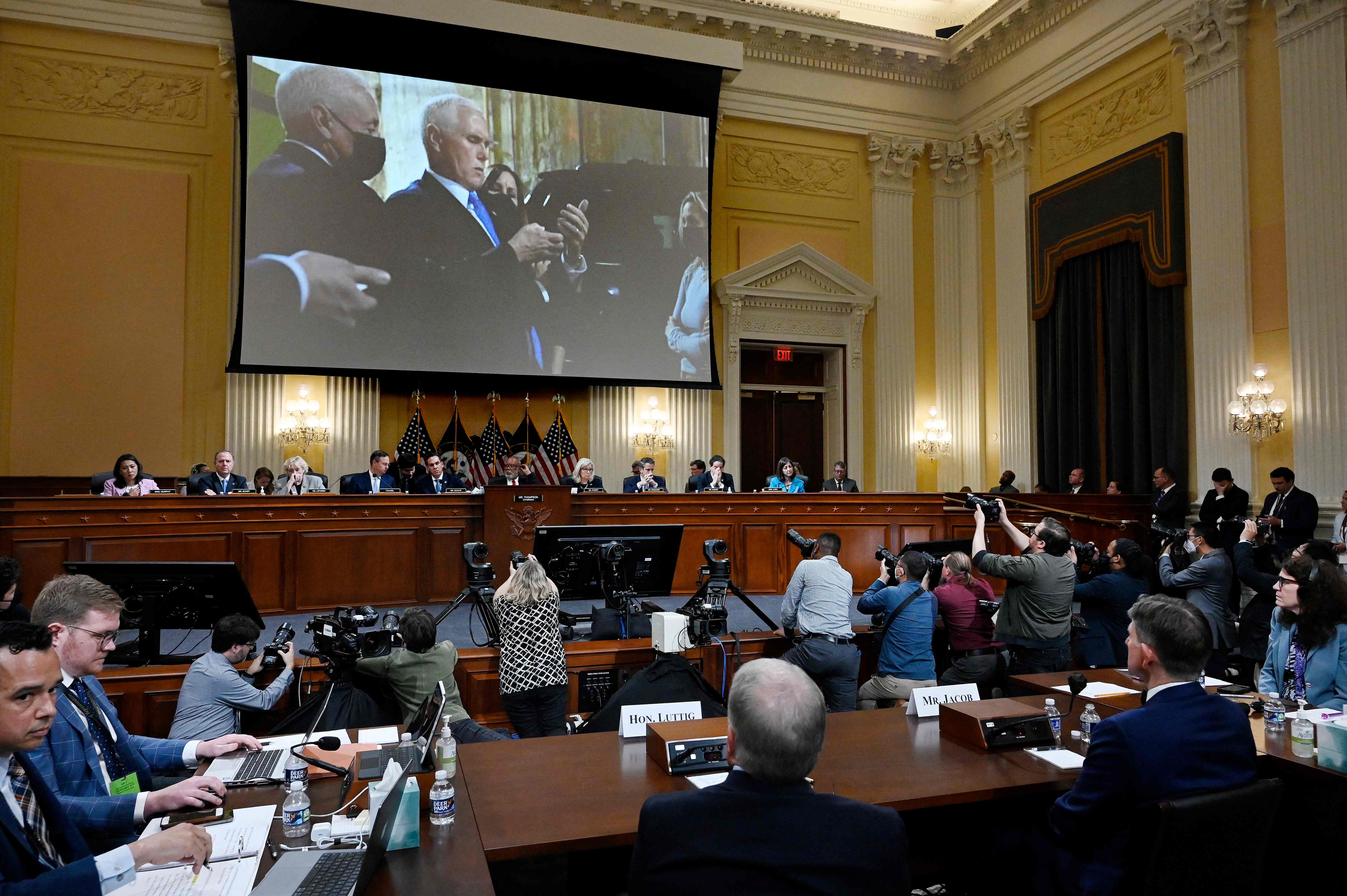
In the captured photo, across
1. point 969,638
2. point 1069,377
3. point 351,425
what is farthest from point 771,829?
point 1069,377

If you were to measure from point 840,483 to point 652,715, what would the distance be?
25.2ft

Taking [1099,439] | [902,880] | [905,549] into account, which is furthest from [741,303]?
[902,880]

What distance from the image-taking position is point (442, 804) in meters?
2.20

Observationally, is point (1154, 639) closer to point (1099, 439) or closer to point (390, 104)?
point (1099, 439)

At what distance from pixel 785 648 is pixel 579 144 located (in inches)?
317

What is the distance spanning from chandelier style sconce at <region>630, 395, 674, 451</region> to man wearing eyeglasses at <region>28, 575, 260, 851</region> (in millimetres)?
9127

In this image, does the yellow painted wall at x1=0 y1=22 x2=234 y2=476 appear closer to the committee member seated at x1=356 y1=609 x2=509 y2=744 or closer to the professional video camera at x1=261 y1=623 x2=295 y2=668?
the professional video camera at x1=261 y1=623 x2=295 y2=668

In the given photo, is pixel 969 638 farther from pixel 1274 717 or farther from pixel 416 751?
pixel 416 751

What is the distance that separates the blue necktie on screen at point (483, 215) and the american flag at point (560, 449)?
7.43ft

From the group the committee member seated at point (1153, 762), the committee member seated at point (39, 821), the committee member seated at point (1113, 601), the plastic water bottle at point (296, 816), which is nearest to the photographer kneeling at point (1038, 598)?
the committee member seated at point (1113, 601)

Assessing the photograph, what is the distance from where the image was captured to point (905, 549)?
5129 mm

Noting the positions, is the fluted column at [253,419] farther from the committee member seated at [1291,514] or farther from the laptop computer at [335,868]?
the committee member seated at [1291,514]

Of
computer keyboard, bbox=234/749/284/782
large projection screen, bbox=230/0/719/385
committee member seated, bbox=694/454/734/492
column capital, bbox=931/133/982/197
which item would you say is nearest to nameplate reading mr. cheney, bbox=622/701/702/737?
computer keyboard, bbox=234/749/284/782

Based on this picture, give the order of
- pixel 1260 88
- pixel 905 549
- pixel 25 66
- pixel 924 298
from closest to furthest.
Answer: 1. pixel 905 549
2. pixel 1260 88
3. pixel 25 66
4. pixel 924 298
